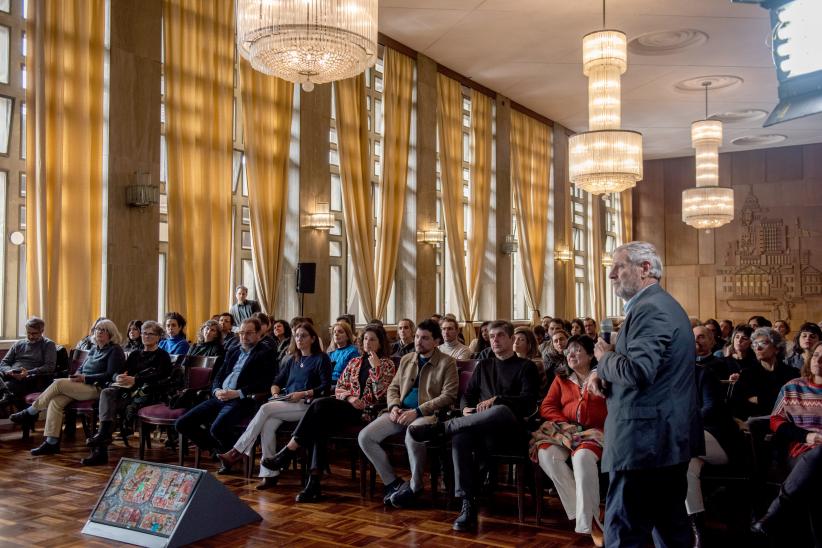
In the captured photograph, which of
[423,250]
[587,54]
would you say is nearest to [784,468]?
[587,54]

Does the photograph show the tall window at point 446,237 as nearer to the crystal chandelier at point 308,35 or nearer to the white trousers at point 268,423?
the crystal chandelier at point 308,35

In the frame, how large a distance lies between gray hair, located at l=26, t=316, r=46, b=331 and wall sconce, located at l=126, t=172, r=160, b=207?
1.84 metres

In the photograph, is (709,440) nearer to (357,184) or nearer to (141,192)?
(141,192)

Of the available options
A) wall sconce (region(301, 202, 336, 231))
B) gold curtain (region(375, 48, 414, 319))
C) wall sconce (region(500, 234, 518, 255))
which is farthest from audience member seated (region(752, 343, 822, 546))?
wall sconce (region(500, 234, 518, 255))

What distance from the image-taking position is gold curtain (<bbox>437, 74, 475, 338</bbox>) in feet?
46.7

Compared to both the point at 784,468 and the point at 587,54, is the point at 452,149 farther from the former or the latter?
the point at 784,468

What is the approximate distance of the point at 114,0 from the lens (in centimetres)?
859

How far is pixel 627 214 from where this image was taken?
73.7 ft

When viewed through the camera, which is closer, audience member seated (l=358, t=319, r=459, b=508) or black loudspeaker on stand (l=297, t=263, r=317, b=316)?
audience member seated (l=358, t=319, r=459, b=508)

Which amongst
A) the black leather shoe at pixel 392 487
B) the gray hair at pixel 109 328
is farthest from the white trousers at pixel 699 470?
the gray hair at pixel 109 328

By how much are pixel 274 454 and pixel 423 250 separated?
827 centimetres

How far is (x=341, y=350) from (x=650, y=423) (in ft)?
14.3

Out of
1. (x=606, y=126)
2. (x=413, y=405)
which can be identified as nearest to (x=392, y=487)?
(x=413, y=405)

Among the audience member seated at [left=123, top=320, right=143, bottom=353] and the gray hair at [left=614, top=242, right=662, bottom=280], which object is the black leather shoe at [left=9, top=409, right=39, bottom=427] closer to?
the audience member seated at [left=123, top=320, right=143, bottom=353]
